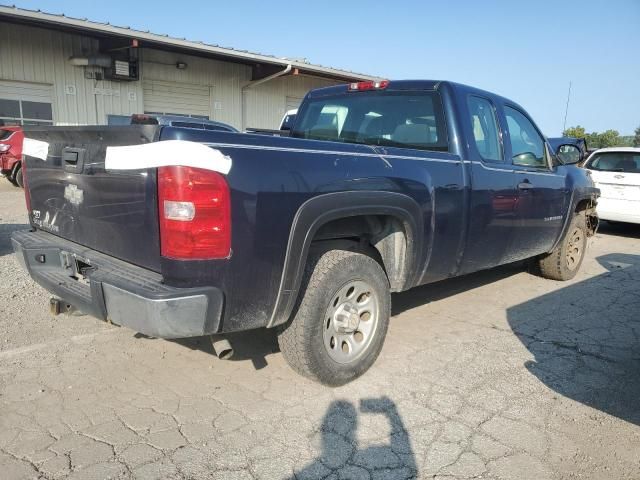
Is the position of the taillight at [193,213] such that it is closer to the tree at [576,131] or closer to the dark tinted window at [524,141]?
the dark tinted window at [524,141]

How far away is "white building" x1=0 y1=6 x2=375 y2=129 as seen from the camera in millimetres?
12438

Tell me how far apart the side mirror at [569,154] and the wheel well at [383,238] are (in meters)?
3.05

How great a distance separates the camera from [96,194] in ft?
9.04

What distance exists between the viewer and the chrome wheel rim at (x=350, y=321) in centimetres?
312

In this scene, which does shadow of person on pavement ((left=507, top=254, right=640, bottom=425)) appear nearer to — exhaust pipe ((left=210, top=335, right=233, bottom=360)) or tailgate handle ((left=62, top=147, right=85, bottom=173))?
exhaust pipe ((left=210, top=335, right=233, bottom=360))

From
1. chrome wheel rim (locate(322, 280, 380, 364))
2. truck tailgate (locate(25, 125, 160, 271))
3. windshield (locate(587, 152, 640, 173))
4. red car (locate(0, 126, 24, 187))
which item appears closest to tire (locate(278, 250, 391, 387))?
chrome wheel rim (locate(322, 280, 380, 364))

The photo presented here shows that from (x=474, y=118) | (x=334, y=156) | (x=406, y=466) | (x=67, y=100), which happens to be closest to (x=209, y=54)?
(x=67, y=100)

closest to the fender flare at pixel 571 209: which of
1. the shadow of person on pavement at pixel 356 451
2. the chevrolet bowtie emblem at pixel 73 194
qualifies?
the shadow of person on pavement at pixel 356 451

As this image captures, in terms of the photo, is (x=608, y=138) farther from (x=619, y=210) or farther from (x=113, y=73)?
(x=113, y=73)

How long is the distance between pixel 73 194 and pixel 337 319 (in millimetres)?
1786

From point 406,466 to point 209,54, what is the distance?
1404 cm

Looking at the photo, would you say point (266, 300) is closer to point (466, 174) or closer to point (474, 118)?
point (466, 174)

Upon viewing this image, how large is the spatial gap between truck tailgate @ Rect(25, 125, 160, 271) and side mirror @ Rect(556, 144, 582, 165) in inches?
183

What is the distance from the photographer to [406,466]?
246cm
